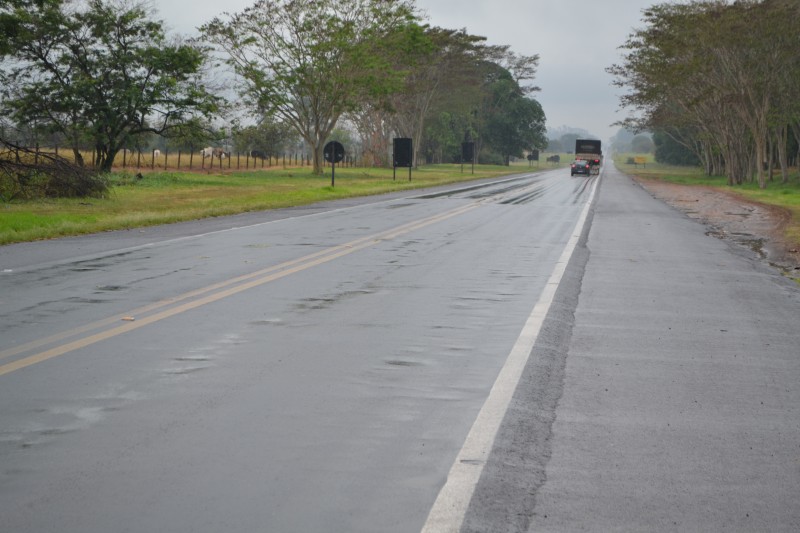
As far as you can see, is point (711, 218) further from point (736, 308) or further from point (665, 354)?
point (665, 354)

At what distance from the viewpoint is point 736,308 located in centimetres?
Answer: 1006

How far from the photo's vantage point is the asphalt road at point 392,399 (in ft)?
13.8

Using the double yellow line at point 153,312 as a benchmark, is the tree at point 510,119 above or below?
above

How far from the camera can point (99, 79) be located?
147ft

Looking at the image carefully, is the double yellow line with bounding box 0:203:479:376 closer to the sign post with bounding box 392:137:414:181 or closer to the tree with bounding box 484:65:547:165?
the sign post with bounding box 392:137:414:181

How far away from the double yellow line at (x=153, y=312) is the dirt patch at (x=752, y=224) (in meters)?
6.99

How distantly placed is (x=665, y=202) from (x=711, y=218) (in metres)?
8.88

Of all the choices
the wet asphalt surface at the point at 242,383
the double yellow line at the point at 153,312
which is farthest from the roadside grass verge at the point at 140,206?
the double yellow line at the point at 153,312

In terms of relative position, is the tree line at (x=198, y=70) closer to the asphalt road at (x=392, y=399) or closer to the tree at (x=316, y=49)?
the tree at (x=316, y=49)

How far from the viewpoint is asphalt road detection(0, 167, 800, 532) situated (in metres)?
4.19

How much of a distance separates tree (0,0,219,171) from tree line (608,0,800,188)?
25130 mm

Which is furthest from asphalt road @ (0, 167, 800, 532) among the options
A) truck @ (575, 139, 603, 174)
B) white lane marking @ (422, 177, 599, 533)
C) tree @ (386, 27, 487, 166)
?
truck @ (575, 139, 603, 174)

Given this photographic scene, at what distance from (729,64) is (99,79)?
102ft

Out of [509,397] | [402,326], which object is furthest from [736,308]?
[509,397]
